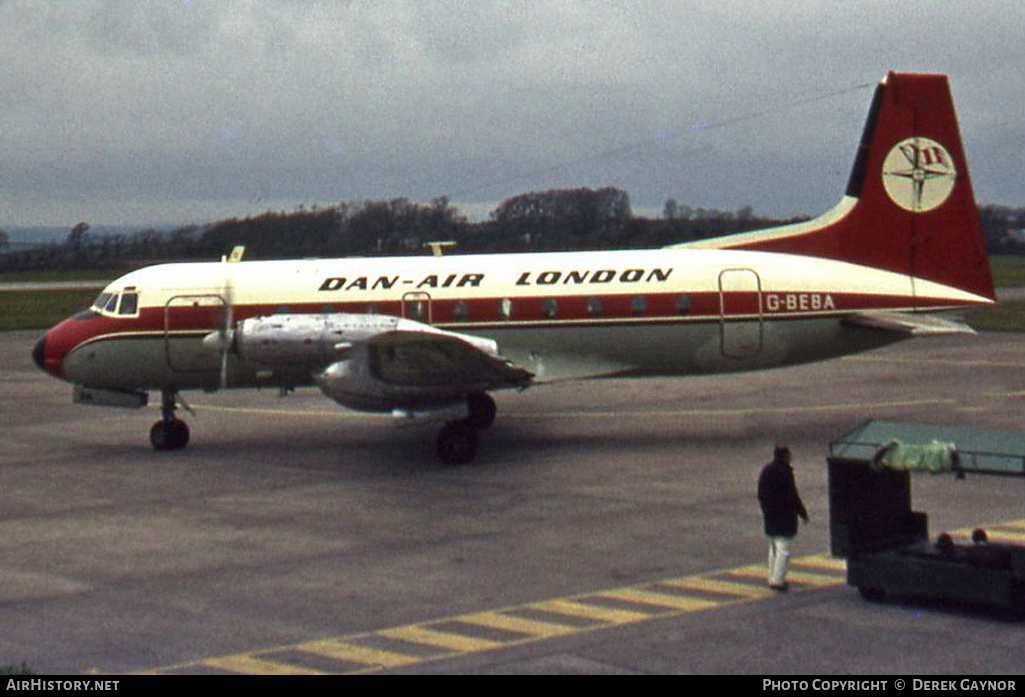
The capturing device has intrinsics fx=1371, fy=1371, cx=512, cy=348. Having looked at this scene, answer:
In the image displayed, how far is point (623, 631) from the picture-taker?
15.4m

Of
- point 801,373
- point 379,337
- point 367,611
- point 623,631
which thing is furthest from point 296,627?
point 801,373

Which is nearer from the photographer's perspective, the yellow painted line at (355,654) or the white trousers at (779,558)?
the yellow painted line at (355,654)

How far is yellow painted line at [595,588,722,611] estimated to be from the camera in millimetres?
16469

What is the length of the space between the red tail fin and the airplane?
3 centimetres

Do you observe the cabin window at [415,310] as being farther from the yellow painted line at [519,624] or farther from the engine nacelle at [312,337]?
the yellow painted line at [519,624]

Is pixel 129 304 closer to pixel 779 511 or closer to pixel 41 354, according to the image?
pixel 41 354

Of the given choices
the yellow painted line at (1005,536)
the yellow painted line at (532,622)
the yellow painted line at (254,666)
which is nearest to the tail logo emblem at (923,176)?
the yellow painted line at (1005,536)

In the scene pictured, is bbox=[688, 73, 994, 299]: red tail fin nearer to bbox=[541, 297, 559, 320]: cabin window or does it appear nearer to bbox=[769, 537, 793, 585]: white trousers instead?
bbox=[541, 297, 559, 320]: cabin window

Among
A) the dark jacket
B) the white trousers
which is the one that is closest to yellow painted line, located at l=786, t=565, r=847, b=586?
the white trousers

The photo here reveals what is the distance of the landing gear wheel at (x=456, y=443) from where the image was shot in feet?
90.5

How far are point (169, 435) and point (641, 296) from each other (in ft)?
35.6

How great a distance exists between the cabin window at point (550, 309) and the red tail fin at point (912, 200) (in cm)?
550

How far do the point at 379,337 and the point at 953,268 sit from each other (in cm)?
1294

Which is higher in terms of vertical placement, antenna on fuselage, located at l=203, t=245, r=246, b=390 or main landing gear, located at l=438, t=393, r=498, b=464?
antenna on fuselage, located at l=203, t=245, r=246, b=390
